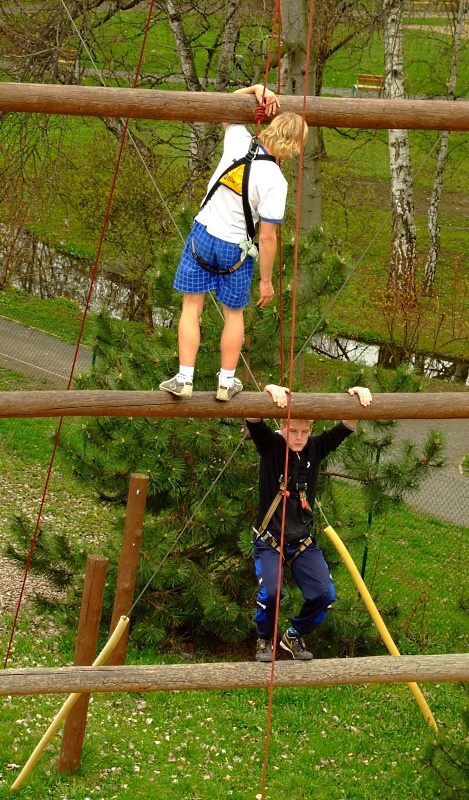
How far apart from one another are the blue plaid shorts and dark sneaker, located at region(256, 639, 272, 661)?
5.07ft

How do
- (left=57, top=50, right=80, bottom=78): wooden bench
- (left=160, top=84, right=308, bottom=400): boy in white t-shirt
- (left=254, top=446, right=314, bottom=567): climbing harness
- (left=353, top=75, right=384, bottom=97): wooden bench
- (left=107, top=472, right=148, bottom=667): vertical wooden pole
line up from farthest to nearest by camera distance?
(left=353, top=75, right=384, bottom=97): wooden bench → (left=57, top=50, right=80, bottom=78): wooden bench → (left=107, top=472, right=148, bottom=667): vertical wooden pole → (left=254, top=446, right=314, bottom=567): climbing harness → (left=160, top=84, right=308, bottom=400): boy in white t-shirt

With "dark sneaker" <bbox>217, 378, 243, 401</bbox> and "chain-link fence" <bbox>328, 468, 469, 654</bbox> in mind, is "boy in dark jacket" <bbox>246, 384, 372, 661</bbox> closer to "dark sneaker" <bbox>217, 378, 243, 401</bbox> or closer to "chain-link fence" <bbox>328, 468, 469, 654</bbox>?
"dark sneaker" <bbox>217, 378, 243, 401</bbox>

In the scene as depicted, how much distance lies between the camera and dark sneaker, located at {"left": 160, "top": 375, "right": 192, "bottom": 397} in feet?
15.9

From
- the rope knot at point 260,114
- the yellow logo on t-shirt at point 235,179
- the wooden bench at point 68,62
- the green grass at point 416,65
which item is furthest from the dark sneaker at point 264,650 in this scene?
the green grass at point 416,65

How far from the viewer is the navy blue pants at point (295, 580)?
17.1 feet

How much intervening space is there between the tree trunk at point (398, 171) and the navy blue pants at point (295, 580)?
926 cm

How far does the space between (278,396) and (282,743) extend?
351cm

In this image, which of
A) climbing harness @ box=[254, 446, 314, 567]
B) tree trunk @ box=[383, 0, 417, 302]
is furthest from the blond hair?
tree trunk @ box=[383, 0, 417, 302]

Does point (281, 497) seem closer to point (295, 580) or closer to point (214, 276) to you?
point (295, 580)

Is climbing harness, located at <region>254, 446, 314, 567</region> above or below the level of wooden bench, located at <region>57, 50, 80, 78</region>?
below

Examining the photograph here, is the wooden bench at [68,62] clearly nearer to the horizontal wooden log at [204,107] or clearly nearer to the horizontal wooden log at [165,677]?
the horizontal wooden log at [204,107]

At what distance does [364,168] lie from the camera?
2411 centimetres

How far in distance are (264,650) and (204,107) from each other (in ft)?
7.92

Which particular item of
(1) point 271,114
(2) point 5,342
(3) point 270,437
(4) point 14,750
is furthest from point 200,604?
(2) point 5,342
